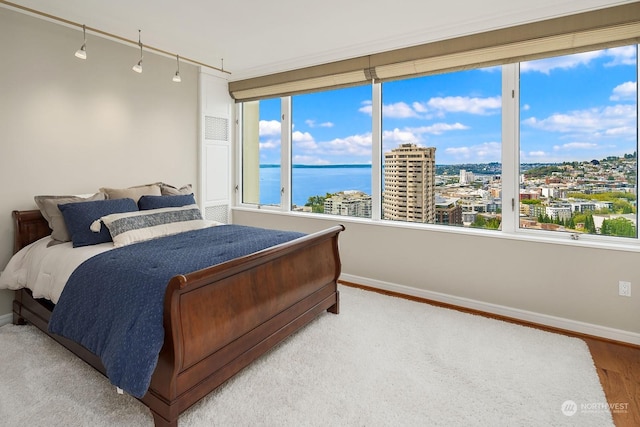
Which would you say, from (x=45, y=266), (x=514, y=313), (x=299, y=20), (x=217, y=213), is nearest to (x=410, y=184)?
(x=514, y=313)

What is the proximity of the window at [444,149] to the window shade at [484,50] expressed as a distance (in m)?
0.22

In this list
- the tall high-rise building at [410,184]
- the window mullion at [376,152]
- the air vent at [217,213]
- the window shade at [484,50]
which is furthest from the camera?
the air vent at [217,213]

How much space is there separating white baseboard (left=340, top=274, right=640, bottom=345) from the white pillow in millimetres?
1919

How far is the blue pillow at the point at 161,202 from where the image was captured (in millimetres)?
3254

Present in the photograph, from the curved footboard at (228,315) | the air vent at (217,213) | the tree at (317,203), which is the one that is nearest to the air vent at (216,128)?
the air vent at (217,213)

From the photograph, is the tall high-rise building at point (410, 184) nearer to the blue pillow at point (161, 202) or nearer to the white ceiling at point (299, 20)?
the white ceiling at point (299, 20)

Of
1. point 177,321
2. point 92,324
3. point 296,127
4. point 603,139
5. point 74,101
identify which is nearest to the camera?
point 177,321

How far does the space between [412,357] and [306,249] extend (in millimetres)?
1090

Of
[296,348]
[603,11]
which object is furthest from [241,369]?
[603,11]

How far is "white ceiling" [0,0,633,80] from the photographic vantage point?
8.93ft

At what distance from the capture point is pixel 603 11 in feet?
A: 8.41

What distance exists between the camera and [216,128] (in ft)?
15.4

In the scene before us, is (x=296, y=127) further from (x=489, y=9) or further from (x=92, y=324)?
(x=92, y=324)

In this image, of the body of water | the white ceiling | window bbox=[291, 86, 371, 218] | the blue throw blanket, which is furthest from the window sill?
the white ceiling
